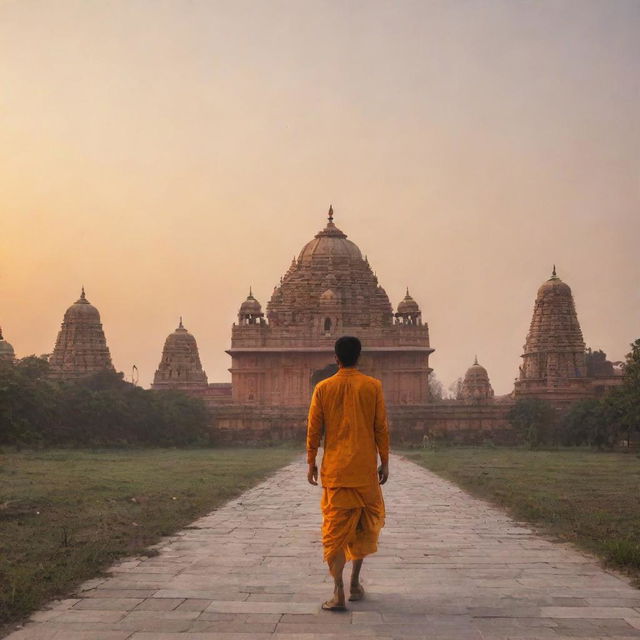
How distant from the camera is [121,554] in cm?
905

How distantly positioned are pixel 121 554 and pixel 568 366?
6122cm

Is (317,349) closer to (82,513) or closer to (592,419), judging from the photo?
(592,419)

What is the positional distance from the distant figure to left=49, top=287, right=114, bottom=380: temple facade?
59.4 metres

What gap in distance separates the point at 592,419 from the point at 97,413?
1987 cm

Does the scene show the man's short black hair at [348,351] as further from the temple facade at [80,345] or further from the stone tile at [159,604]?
the temple facade at [80,345]

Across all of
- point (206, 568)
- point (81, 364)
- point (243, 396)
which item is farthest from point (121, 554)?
point (81, 364)

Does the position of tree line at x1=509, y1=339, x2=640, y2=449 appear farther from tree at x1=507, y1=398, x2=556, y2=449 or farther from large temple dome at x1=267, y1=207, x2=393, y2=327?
large temple dome at x1=267, y1=207, x2=393, y2=327

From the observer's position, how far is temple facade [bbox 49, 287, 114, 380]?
66.0 m

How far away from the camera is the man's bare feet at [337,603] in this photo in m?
6.59

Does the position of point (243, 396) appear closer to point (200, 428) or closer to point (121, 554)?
point (200, 428)

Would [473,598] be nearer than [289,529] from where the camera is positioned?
Yes

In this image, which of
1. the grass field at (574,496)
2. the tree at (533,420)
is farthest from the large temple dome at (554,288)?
the grass field at (574,496)

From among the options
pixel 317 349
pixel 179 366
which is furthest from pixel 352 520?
pixel 179 366

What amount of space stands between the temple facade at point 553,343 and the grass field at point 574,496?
4032cm
